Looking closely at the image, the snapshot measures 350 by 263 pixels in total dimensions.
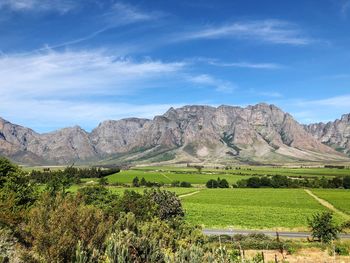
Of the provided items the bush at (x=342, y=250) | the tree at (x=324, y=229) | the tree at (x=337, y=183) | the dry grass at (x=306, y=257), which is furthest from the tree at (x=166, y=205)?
the tree at (x=337, y=183)

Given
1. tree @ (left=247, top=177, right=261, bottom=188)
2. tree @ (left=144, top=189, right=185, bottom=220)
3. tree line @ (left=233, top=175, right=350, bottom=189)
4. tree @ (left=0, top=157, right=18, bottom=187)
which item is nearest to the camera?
tree @ (left=144, top=189, right=185, bottom=220)

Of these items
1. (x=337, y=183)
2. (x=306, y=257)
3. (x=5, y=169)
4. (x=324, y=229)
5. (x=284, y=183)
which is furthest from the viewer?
(x=284, y=183)

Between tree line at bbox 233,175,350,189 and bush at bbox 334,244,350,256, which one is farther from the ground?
bush at bbox 334,244,350,256

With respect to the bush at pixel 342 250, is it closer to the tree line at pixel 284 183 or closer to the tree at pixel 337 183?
the tree line at pixel 284 183

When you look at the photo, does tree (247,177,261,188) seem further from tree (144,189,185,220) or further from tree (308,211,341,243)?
tree (144,189,185,220)

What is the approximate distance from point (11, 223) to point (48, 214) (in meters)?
17.4

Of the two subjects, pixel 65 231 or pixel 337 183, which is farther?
pixel 337 183

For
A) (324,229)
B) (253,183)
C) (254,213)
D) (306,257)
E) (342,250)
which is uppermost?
(324,229)

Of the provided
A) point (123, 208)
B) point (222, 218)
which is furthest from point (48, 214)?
point (222, 218)

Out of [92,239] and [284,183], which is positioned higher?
[92,239]

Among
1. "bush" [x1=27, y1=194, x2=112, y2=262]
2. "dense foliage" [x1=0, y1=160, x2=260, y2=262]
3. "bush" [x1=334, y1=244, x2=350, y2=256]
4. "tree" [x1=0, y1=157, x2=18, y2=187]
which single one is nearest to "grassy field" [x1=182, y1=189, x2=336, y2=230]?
"bush" [x1=334, y1=244, x2=350, y2=256]

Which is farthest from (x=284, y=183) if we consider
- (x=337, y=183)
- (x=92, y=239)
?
(x=92, y=239)

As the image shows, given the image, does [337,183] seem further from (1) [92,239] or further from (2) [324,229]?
(1) [92,239]

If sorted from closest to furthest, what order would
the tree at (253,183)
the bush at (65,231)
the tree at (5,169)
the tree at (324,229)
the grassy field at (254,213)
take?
the bush at (65,231) < the tree at (324,229) < the tree at (5,169) < the grassy field at (254,213) < the tree at (253,183)
